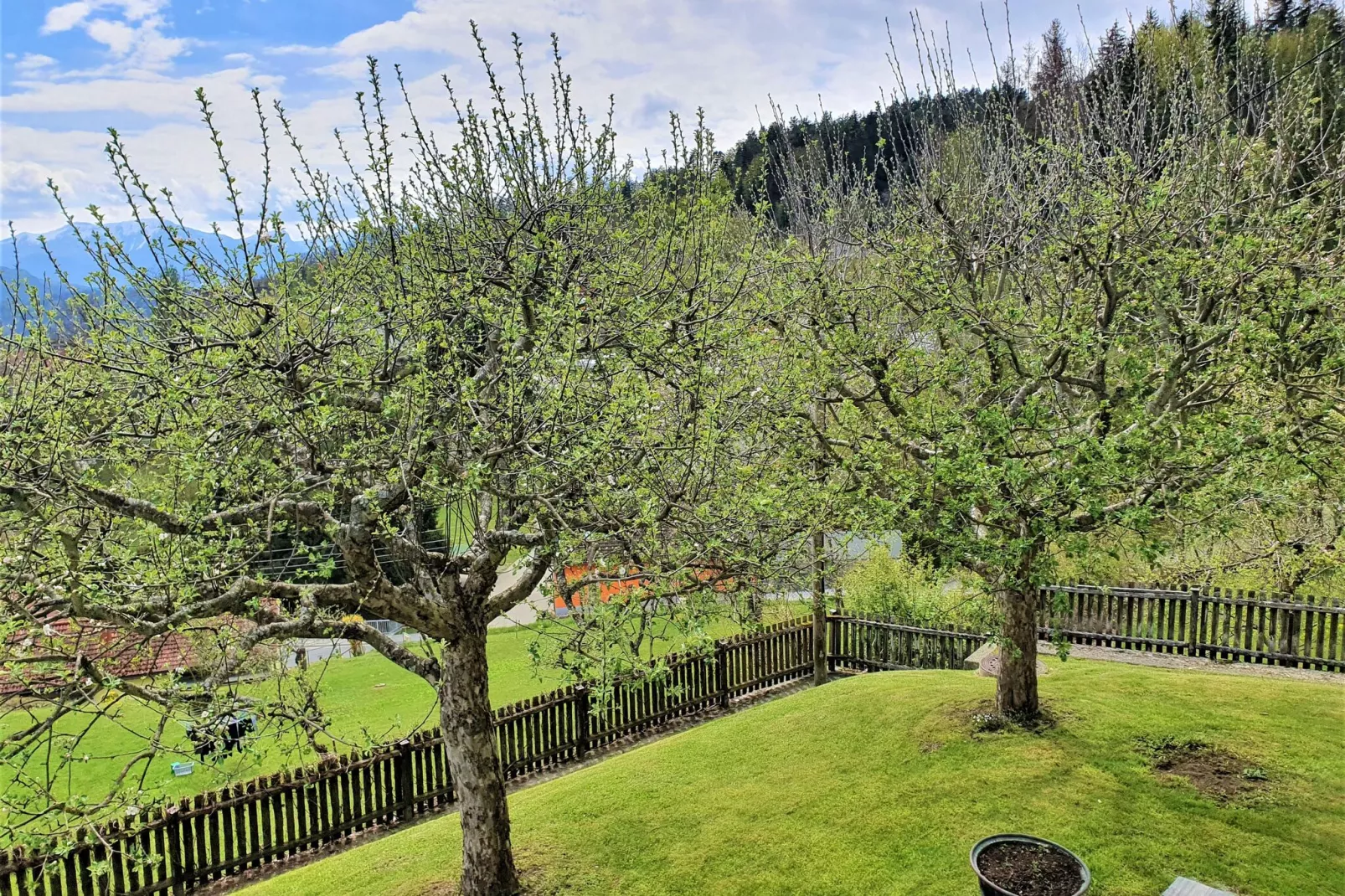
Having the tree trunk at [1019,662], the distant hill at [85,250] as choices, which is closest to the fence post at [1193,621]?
the tree trunk at [1019,662]

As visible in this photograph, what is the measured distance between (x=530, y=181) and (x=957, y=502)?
A: 443cm

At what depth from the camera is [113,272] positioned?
5.13 m

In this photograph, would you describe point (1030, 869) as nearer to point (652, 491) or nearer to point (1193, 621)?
point (652, 491)

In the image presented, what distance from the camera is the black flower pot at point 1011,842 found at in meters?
4.60

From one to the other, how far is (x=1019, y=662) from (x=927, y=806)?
6.88 ft

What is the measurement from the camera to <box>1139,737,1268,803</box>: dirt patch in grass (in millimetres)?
6582

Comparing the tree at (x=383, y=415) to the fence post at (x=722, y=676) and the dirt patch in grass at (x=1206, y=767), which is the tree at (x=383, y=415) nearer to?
the dirt patch in grass at (x=1206, y=767)

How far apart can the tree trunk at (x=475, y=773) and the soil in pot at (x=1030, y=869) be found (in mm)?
3668

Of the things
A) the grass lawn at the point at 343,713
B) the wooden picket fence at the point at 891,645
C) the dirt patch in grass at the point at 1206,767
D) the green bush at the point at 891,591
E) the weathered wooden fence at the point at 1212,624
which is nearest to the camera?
the dirt patch in grass at the point at 1206,767

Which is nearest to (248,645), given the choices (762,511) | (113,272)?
(113,272)

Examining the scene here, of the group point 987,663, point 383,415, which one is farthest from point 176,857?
point 987,663

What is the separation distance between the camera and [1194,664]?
1107 centimetres

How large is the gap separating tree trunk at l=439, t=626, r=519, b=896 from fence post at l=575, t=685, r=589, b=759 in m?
5.01

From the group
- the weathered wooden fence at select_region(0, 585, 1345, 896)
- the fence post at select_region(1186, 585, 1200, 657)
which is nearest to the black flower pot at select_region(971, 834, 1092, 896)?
the weathered wooden fence at select_region(0, 585, 1345, 896)
